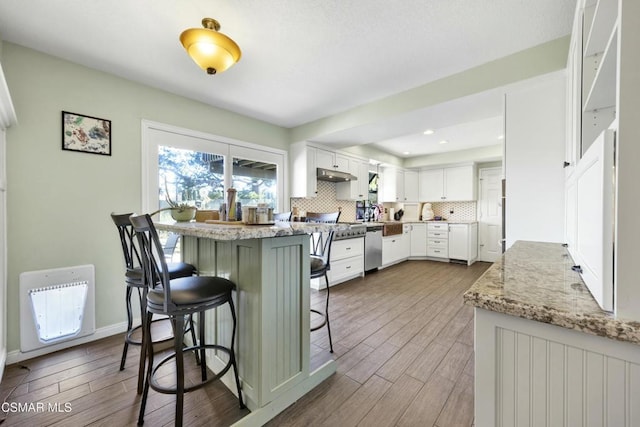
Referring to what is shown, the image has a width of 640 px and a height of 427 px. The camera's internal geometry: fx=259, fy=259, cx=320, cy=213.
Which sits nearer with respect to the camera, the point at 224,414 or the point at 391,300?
the point at 224,414

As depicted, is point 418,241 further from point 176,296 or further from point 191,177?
point 176,296

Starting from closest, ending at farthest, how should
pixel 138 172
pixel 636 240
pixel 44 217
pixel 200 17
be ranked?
pixel 636 240 < pixel 200 17 < pixel 44 217 < pixel 138 172

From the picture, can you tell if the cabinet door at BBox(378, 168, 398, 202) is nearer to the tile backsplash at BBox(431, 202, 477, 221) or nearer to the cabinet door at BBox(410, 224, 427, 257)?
the cabinet door at BBox(410, 224, 427, 257)

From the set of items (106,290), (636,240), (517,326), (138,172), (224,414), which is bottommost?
(224,414)

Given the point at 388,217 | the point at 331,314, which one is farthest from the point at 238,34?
the point at 388,217

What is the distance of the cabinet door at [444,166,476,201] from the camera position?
18.2 feet

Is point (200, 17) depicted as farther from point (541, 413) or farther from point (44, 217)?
point (541, 413)

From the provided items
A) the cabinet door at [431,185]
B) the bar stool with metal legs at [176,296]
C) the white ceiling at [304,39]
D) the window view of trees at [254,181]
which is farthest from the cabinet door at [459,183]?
the bar stool with metal legs at [176,296]

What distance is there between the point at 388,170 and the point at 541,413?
5573mm

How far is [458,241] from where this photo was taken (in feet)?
17.7

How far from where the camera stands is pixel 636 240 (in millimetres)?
536

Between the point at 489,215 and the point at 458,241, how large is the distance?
105 cm

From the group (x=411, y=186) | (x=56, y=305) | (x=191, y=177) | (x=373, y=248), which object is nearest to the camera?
(x=56, y=305)

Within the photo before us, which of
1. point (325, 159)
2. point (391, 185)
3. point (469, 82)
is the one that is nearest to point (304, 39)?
point (469, 82)
